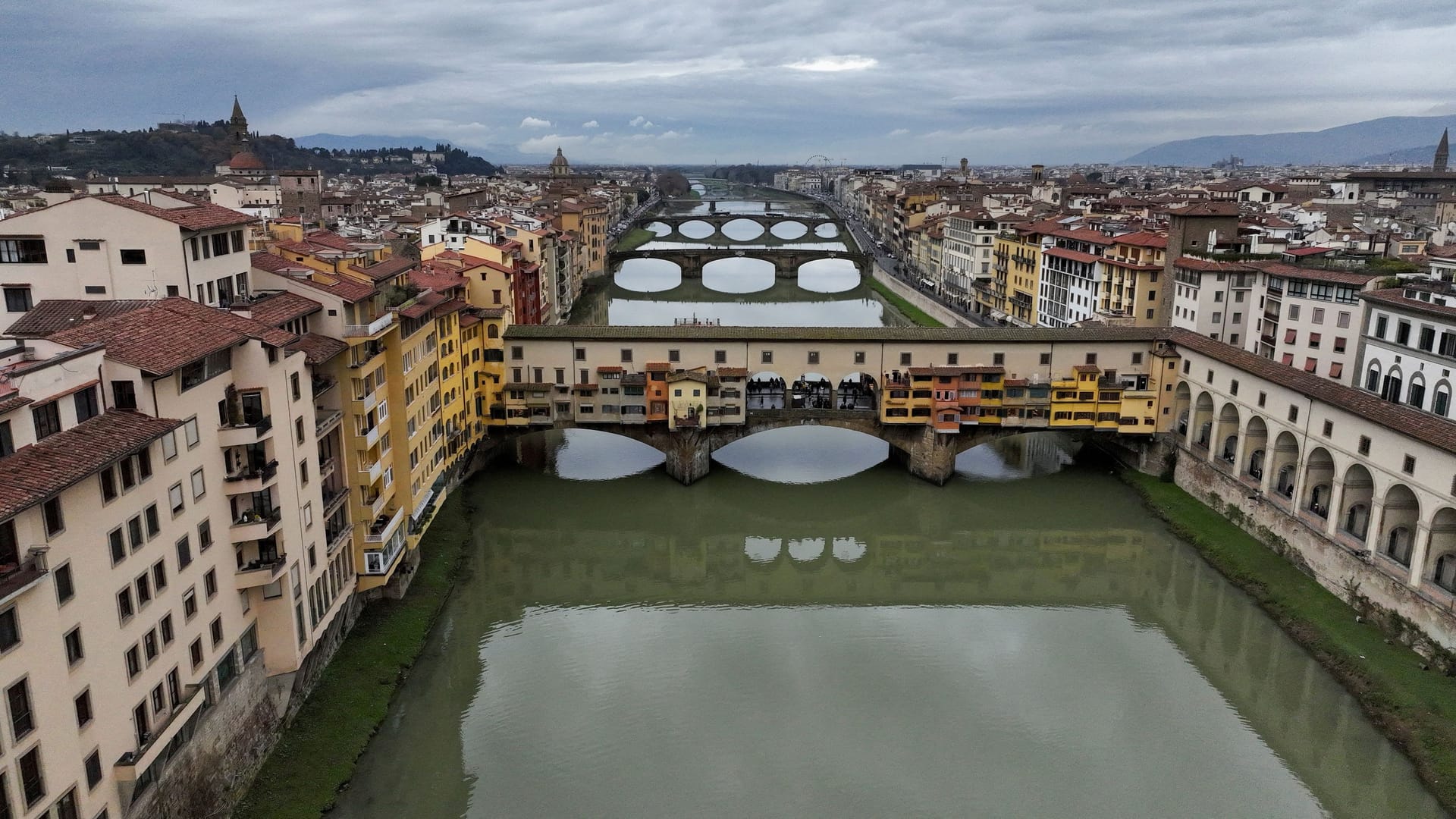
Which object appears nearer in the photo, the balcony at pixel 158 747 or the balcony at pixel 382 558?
the balcony at pixel 158 747

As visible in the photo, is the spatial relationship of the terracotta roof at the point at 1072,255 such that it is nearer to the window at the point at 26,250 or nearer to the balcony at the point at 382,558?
the balcony at the point at 382,558

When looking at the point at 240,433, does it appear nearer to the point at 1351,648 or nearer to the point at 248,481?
the point at 248,481

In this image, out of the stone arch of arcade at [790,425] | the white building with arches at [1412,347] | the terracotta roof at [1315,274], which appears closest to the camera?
the white building with arches at [1412,347]

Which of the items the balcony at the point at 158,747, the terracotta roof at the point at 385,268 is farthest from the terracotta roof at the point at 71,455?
the terracotta roof at the point at 385,268

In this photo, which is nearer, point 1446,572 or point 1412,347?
point 1446,572

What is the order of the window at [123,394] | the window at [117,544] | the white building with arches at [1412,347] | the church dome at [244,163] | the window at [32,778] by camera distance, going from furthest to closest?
the church dome at [244,163] < the white building with arches at [1412,347] < the window at [123,394] < the window at [117,544] < the window at [32,778]

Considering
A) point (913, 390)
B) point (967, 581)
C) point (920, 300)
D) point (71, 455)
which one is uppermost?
point (71, 455)

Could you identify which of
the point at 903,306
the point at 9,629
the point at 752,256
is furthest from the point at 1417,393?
the point at 752,256

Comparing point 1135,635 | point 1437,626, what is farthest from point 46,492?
point 1437,626
